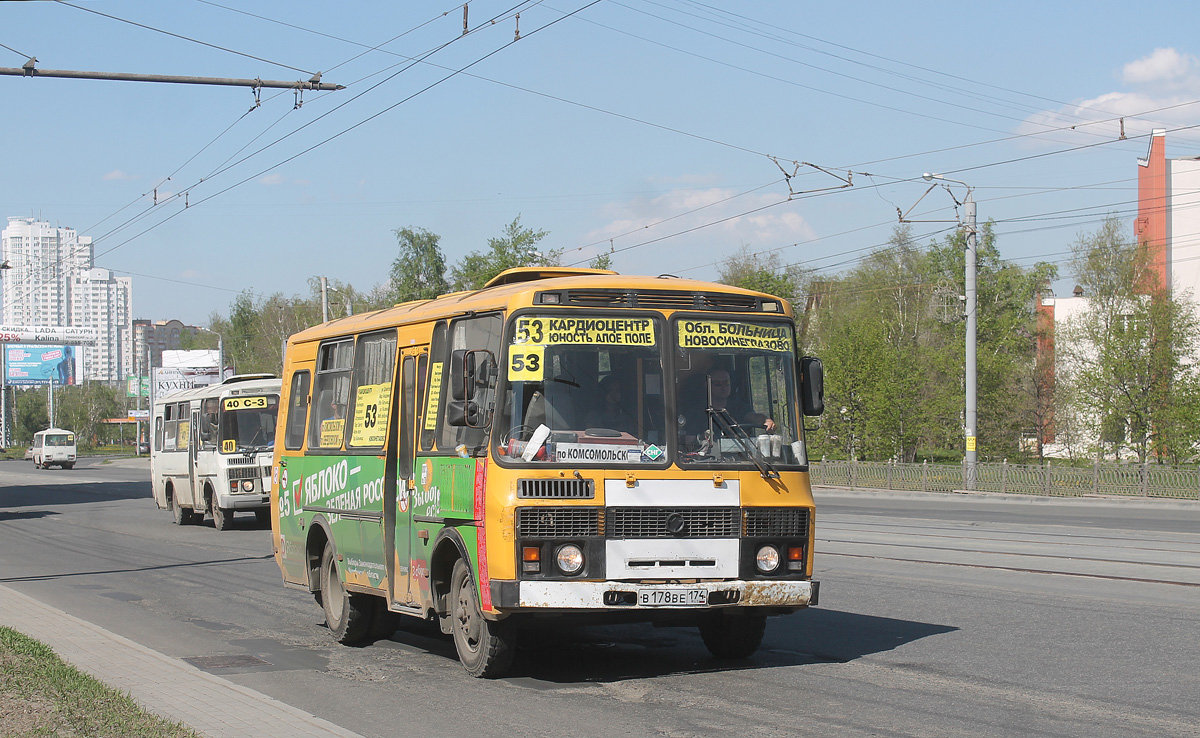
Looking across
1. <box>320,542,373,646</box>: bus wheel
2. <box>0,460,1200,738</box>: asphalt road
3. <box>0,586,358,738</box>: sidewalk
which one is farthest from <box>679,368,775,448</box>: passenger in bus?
<box>320,542,373,646</box>: bus wheel

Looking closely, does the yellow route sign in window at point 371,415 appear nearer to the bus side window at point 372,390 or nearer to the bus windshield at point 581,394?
the bus side window at point 372,390

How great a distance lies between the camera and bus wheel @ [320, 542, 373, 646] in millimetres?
10875

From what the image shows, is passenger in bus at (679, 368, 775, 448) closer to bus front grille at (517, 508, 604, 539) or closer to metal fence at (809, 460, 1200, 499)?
bus front grille at (517, 508, 604, 539)

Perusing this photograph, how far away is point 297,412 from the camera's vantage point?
12.5 meters

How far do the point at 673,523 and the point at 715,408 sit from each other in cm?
89

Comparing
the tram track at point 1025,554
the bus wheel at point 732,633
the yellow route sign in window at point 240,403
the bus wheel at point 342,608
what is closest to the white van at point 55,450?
the yellow route sign in window at point 240,403

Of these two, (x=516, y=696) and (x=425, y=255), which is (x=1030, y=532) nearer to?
(x=516, y=696)

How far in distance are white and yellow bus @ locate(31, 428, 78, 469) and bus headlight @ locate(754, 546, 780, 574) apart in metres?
81.0

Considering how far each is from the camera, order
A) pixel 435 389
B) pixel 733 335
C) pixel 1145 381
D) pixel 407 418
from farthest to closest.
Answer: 1. pixel 1145 381
2. pixel 407 418
3. pixel 435 389
4. pixel 733 335

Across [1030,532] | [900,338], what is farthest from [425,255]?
[1030,532]

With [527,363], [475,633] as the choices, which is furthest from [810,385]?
[475,633]

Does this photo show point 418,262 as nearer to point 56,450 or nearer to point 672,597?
point 56,450

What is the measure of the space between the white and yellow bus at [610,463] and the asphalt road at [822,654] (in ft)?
1.85

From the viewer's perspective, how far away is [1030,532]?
2161cm
